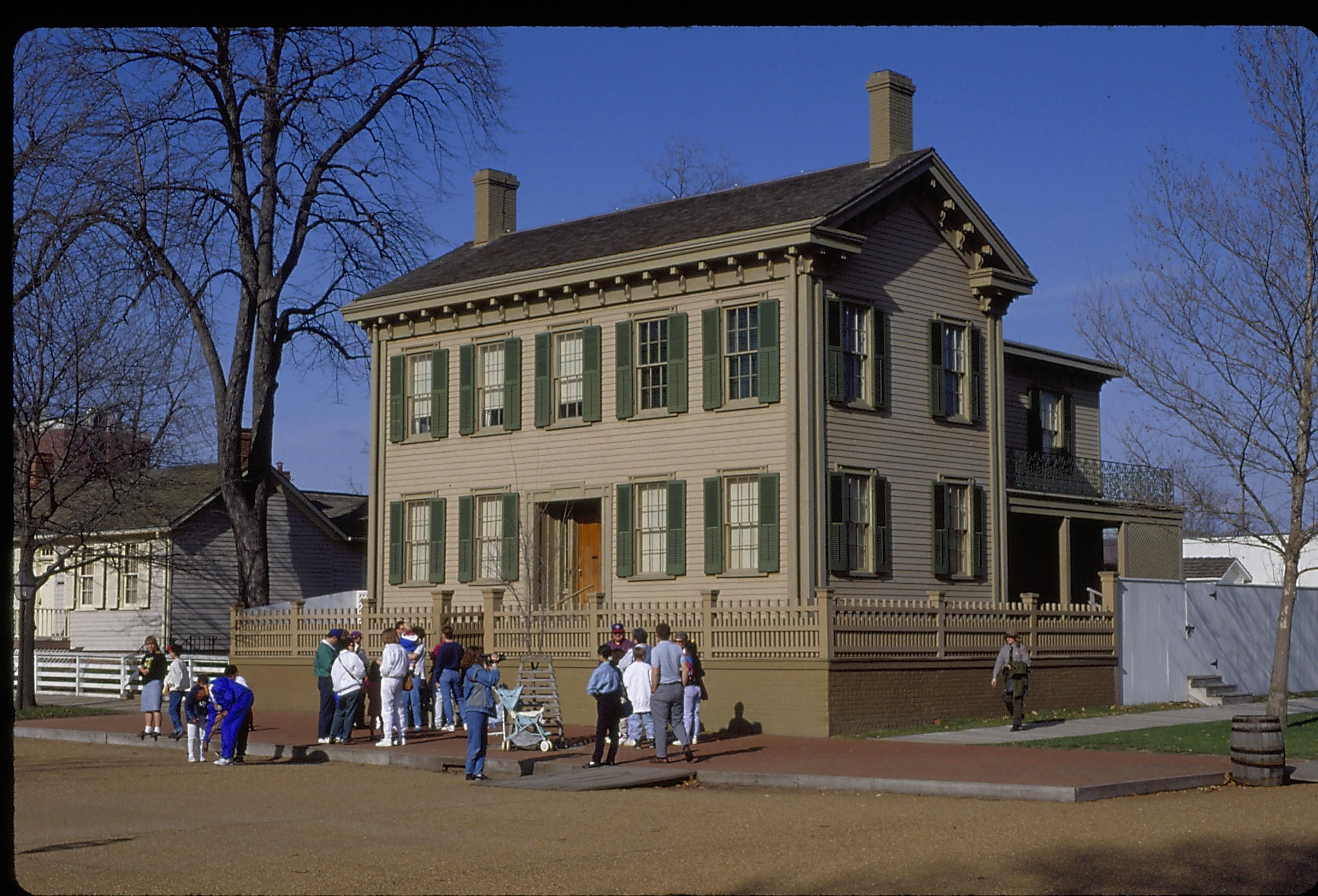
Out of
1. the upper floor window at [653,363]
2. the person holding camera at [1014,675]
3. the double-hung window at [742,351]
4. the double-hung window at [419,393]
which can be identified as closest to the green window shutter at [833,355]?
the double-hung window at [742,351]

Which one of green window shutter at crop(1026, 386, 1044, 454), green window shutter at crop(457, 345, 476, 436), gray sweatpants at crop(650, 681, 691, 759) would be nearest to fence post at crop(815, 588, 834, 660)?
gray sweatpants at crop(650, 681, 691, 759)

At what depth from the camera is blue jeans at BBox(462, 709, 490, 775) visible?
1822 centimetres

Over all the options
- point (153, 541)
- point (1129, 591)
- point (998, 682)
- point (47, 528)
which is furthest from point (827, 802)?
point (153, 541)

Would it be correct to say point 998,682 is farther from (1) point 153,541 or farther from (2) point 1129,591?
(1) point 153,541

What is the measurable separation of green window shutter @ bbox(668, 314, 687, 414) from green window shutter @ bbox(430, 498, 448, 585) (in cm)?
607

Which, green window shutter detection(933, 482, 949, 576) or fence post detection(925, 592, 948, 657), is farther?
green window shutter detection(933, 482, 949, 576)

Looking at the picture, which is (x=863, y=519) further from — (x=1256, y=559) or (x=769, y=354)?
(x=1256, y=559)

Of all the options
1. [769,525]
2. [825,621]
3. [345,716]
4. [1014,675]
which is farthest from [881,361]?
[345,716]

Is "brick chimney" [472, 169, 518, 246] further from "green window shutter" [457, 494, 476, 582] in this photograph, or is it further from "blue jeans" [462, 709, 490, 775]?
"blue jeans" [462, 709, 490, 775]

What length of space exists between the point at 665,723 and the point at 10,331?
14.7 metres

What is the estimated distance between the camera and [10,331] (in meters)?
5.49

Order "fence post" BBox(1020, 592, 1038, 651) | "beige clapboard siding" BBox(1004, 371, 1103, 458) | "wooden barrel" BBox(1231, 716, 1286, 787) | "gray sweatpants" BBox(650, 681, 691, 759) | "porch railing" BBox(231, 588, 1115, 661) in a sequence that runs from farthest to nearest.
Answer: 1. "beige clapboard siding" BBox(1004, 371, 1103, 458)
2. "fence post" BBox(1020, 592, 1038, 651)
3. "porch railing" BBox(231, 588, 1115, 661)
4. "gray sweatpants" BBox(650, 681, 691, 759)
5. "wooden barrel" BBox(1231, 716, 1286, 787)

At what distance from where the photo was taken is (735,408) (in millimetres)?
27719

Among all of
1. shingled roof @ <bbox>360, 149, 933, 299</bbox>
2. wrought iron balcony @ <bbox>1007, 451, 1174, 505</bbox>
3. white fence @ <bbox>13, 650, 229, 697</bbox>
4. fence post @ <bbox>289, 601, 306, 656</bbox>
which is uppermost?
shingled roof @ <bbox>360, 149, 933, 299</bbox>
